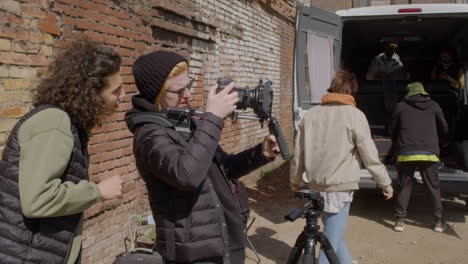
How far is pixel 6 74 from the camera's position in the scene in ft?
9.05

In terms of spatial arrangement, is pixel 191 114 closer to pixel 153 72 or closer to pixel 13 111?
pixel 153 72

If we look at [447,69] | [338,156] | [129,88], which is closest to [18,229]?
[338,156]

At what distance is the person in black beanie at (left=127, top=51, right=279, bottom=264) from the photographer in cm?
168

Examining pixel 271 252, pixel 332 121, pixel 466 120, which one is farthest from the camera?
pixel 466 120

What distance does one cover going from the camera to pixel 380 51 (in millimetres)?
8250

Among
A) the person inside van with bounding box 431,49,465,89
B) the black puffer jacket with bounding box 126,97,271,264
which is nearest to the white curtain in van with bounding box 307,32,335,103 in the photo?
the person inside van with bounding box 431,49,465,89

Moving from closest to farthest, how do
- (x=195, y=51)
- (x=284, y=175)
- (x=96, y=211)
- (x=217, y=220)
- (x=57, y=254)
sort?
1. (x=57, y=254)
2. (x=217, y=220)
3. (x=96, y=211)
4. (x=195, y=51)
5. (x=284, y=175)

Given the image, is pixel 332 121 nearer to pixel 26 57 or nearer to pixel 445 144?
pixel 26 57

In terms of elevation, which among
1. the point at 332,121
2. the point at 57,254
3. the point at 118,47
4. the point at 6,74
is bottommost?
the point at 57,254

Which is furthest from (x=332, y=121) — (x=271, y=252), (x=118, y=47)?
(x=118, y=47)

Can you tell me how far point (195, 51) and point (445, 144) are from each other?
4024 millimetres

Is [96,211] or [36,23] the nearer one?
[36,23]

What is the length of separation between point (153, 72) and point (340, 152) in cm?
200

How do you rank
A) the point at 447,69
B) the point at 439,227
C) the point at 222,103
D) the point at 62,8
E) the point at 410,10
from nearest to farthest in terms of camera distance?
the point at 222,103
the point at 62,8
the point at 439,227
the point at 410,10
the point at 447,69
